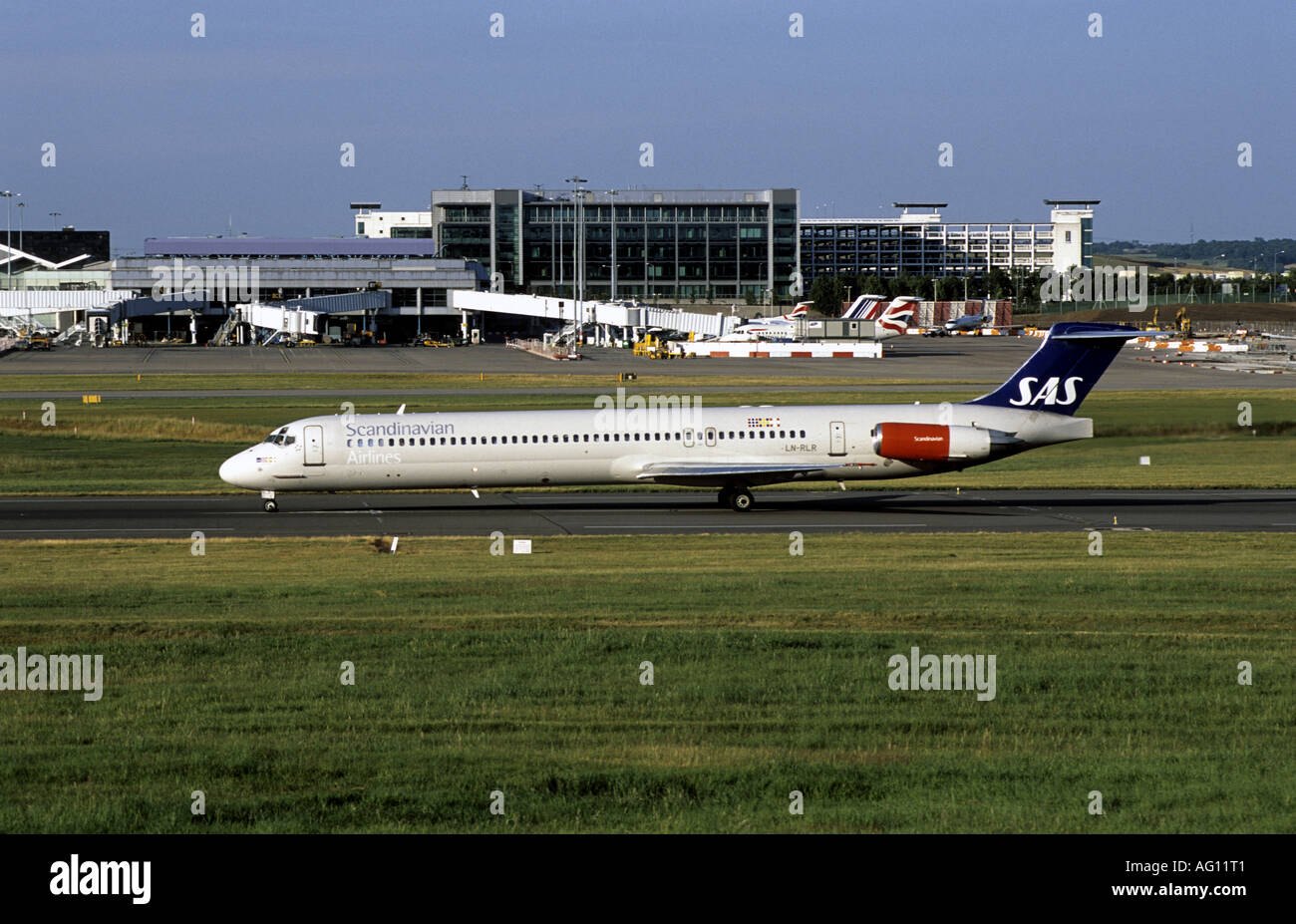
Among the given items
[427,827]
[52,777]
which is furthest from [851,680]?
[52,777]

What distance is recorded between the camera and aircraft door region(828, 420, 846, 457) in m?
42.3

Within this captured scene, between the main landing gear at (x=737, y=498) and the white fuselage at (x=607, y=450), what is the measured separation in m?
0.98

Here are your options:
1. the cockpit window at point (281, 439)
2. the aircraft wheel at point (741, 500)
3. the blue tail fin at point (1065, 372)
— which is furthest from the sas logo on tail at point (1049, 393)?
the cockpit window at point (281, 439)

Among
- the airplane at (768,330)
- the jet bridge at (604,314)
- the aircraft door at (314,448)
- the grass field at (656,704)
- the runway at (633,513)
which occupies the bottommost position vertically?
the runway at (633,513)

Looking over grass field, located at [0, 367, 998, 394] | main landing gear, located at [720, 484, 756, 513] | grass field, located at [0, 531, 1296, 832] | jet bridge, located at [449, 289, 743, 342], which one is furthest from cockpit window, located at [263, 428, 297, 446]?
jet bridge, located at [449, 289, 743, 342]

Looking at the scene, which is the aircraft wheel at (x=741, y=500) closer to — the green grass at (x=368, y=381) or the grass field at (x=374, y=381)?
the green grass at (x=368, y=381)

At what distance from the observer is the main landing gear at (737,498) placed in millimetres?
43594

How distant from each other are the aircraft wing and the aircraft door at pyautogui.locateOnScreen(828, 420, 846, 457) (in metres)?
0.61

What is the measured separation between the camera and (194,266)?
191000mm

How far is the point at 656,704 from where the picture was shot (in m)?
15.7

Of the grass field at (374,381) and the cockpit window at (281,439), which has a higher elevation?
the grass field at (374,381)

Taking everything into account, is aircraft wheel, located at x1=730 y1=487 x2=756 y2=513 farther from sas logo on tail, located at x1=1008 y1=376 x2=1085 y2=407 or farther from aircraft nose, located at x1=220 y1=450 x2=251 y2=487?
aircraft nose, located at x1=220 y1=450 x2=251 y2=487

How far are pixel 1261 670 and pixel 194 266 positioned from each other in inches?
7458

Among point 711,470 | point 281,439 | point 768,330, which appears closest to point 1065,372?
point 711,470
